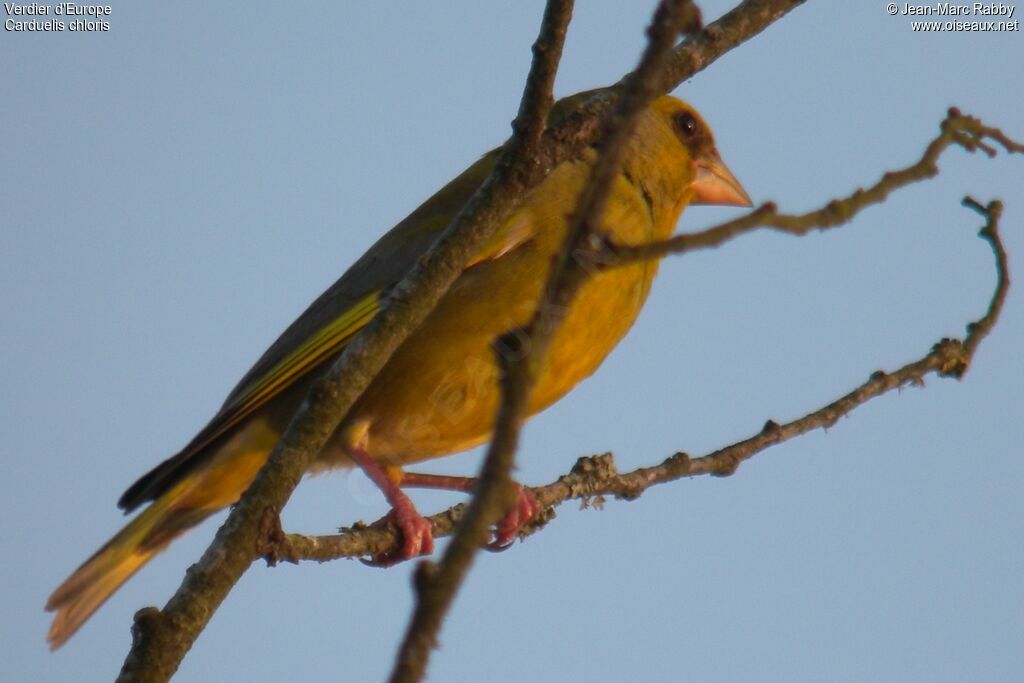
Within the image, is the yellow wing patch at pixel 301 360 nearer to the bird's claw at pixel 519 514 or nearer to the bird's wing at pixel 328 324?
the bird's wing at pixel 328 324

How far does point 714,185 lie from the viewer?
5.52 metres

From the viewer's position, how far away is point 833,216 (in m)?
1.81

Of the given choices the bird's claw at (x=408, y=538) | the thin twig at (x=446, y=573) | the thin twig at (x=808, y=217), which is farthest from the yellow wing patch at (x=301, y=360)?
the thin twig at (x=446, y=573)

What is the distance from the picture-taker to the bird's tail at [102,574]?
13.8 ft

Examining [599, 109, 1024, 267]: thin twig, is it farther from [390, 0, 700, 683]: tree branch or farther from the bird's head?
the bird's head

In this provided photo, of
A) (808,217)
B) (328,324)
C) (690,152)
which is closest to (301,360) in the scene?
(328,324)

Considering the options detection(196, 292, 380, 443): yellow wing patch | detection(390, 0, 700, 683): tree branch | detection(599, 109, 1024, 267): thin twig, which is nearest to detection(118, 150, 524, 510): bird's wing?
detection(196, 292, 380, 443): yellow wing patch

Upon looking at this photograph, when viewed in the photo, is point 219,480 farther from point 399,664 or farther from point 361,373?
point 399,664

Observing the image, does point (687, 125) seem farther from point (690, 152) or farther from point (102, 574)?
point (102, 574)

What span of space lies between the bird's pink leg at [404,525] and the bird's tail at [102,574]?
2.29ft

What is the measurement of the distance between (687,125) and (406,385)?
2.04 meters

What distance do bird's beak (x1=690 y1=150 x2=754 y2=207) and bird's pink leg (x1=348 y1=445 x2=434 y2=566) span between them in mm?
2011

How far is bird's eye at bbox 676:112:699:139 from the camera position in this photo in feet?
18.0

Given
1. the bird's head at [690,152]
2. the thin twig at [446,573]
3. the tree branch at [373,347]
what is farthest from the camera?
the bird's head at [690,152]
